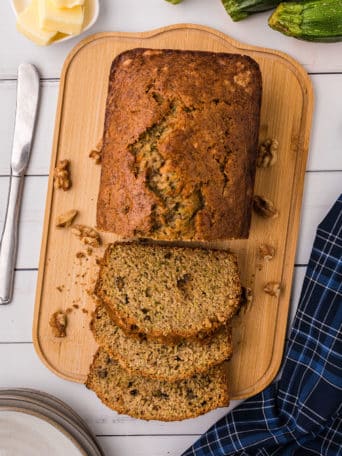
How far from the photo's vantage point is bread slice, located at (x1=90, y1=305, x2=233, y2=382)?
90.4 inches

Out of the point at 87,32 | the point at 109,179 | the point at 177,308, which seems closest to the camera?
the point at 109,179

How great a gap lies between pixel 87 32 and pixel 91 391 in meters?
1.48

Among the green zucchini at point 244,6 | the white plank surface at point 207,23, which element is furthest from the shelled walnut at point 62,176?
the green zucchini at point 244,6

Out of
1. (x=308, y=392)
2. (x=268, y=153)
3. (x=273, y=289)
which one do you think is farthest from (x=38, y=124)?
(x=308, y=392)

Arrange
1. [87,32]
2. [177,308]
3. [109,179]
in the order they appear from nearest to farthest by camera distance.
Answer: [109,179], [177,308], [87,32]

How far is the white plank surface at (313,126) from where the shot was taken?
245 cm

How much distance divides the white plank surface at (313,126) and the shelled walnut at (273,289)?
0.50 meters

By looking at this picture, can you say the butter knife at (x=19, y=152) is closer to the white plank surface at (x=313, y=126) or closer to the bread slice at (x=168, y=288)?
the white plank surface at (x=313, y=126)

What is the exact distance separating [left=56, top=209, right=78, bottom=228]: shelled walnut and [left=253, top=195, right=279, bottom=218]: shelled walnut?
724mm

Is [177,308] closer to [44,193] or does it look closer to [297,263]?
[297,263]

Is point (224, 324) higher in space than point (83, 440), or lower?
higher

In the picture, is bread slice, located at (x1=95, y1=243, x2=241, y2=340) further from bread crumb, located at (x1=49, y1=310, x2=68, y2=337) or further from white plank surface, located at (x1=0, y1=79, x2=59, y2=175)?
white plank surface, located at (x1=0, y1=79, x2=59, y2=175)

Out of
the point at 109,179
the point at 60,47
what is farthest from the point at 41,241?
the point at 60,47

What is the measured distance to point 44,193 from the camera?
2.49 meters
